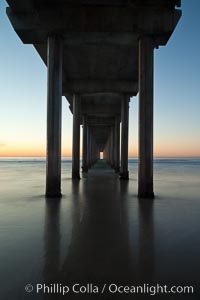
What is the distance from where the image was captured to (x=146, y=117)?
10930 millimetres

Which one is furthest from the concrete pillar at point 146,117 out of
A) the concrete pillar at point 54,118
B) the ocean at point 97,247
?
the concrete pillar at point 54,118

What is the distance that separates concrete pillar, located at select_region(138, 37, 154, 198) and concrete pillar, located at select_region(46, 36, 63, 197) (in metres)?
3.77

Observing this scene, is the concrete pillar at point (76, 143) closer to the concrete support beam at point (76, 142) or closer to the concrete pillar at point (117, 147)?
the concrete support beam at point (76, 142)

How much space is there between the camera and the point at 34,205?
923 centimetres

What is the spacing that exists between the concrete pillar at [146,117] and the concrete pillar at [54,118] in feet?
12.4

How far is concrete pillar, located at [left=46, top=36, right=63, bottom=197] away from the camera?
11055 millimetres

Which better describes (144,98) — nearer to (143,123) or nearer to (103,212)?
(143,123)

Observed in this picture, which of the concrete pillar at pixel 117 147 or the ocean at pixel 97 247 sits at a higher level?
the concrete pillar at pixel 117 147

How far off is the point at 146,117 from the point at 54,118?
415 centimetres

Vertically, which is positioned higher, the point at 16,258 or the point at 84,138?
the point at 84,138

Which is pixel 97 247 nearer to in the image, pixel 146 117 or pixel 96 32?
pixel 146 117

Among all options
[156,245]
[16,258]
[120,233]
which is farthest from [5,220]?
[156,245]

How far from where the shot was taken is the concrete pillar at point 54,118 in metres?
11.1

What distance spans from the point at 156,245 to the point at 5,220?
14.3 ft
